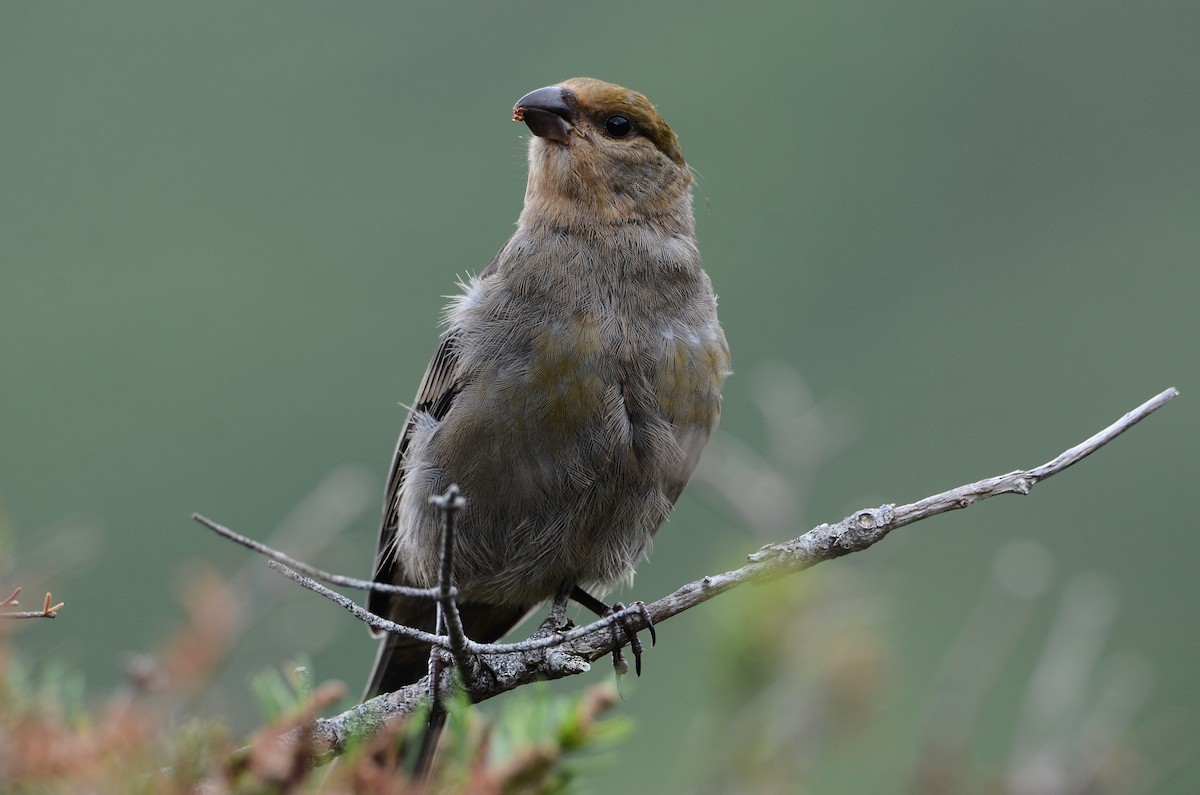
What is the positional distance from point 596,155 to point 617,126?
198 millimetres

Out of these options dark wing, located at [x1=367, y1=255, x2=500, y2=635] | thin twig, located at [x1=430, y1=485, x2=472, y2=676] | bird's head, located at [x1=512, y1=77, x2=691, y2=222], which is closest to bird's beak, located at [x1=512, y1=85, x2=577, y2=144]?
bird's head, located at [x1=512, y1=77, x2=691, y2=222]

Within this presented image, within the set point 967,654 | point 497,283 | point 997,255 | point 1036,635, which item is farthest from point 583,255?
point 997,255

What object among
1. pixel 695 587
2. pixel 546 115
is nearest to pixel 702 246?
pixel 546 115

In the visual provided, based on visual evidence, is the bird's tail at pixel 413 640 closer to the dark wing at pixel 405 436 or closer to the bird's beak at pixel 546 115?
the dark wing at pixel 405 436

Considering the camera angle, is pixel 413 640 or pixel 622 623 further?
pixel 413 640

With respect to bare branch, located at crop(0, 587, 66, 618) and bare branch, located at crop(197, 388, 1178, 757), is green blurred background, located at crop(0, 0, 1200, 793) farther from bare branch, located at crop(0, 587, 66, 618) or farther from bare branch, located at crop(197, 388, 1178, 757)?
bare branch, located at crop(0, 587, 66, 618)

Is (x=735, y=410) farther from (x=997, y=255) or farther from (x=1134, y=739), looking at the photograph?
(x=1134, y=739)

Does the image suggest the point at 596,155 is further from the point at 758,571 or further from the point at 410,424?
the point at 758,571

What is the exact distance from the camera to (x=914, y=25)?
169 feet

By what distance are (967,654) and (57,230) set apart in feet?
117

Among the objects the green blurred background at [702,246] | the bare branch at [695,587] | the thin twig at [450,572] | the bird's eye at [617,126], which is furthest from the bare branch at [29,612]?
the green blurred background at [702,246]

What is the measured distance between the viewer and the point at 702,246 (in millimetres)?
35781

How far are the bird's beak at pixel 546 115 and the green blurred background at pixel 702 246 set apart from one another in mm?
11333

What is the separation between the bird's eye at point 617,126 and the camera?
498 centimetres
